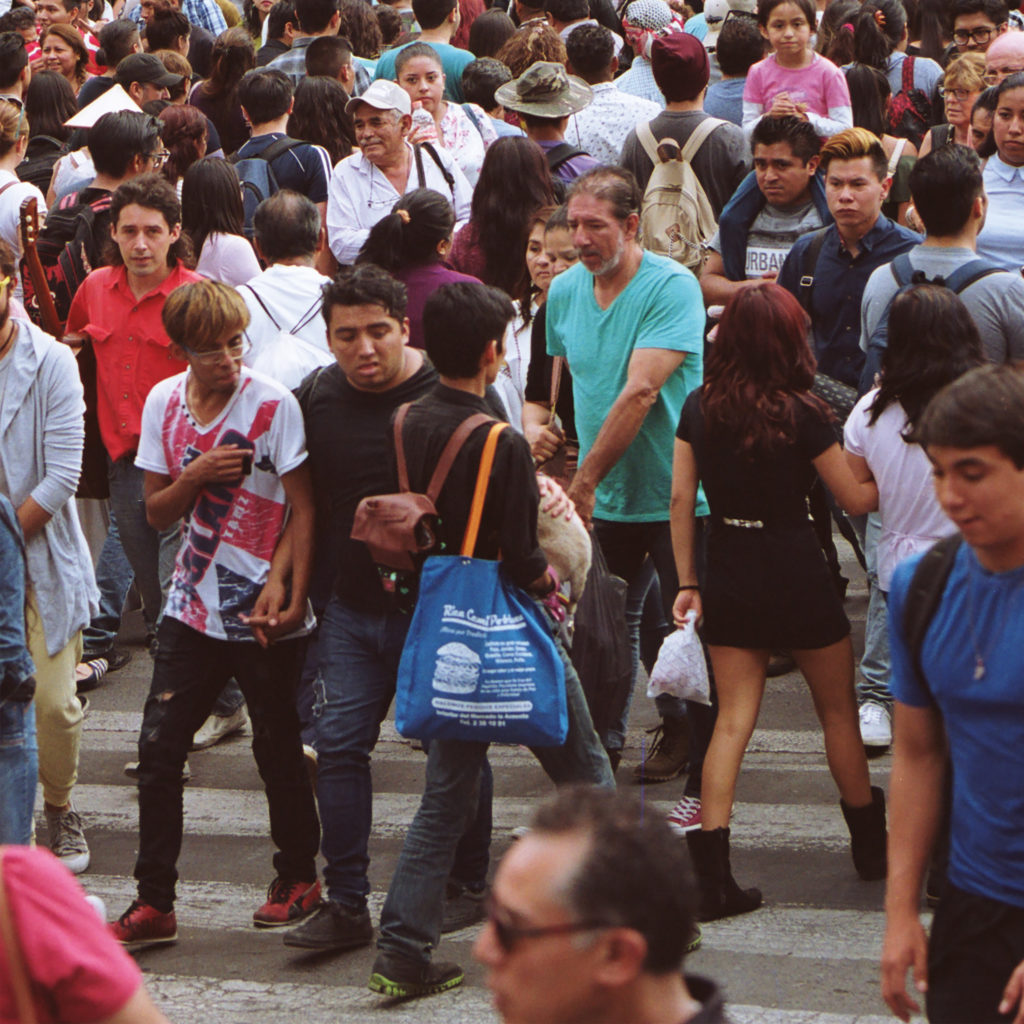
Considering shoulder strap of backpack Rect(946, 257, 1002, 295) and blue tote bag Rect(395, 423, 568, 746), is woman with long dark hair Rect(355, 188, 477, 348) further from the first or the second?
blue tote bag Rect(395, 423, 568, 746)

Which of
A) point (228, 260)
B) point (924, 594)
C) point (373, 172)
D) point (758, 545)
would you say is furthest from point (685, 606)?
point (373, 172)

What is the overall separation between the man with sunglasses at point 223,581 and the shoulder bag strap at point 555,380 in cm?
143

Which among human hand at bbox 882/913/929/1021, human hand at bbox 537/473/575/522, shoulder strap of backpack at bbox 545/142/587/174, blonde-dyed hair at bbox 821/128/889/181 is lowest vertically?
human hand at bbox 882/913/929/1021

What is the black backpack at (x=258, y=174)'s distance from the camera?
8438 mm

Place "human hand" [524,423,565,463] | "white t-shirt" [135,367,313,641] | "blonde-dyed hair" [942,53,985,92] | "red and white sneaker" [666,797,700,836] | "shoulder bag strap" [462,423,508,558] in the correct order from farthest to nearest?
"blonde-dyed hair" [942,53,985,92], "human hand" [524,423,565,463], "red and white sneaker" [666,797,700,836], "white t-shirt" [135,367,313,641], "shoulder bag strap" [462,423,508,558]

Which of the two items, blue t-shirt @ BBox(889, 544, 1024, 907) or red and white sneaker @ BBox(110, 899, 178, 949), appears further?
red and white sneaker @ BBox(110, 899, 178, 949)

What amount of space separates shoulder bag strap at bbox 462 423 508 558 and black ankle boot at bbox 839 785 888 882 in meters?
1.60

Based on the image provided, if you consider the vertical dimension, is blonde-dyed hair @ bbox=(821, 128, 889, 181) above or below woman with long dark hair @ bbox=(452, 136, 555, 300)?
above

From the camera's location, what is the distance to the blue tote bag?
4.72 metres

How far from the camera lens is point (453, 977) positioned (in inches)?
197

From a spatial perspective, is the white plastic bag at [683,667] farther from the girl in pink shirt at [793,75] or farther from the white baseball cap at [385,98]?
the girl in pink shirt at [793,75]

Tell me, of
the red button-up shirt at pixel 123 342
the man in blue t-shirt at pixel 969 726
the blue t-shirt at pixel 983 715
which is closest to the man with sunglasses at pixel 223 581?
the red button-up shirt at pixel 123 342

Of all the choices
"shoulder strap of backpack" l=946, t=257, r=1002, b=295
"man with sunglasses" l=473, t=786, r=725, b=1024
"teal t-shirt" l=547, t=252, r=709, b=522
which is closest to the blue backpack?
"shoulder strap of backpack" l=946, t=257, r=1002, b=295

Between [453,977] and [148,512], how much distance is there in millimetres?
1761
